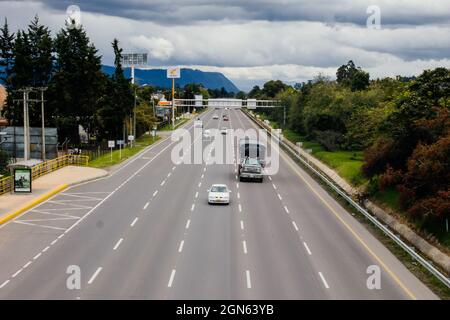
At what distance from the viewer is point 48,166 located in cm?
5616

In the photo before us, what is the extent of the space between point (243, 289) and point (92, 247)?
30.0 feet

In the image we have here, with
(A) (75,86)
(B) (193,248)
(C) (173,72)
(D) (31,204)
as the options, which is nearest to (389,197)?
(B) (193,248)

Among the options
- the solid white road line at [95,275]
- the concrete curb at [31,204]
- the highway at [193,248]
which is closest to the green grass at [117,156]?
the concrete curb at [31,204]

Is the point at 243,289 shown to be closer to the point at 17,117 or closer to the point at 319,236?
the point at 319,236

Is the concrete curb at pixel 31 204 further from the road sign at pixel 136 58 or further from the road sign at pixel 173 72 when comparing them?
the road sign at pixel 173 72

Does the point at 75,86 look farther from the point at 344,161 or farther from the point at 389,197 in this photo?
the point at 389,197

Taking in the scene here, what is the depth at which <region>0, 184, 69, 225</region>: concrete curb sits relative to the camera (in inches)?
1427

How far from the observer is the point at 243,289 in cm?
2302

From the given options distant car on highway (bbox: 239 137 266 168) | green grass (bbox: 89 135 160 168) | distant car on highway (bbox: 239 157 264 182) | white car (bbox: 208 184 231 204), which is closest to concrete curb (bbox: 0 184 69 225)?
white car (bbox: 208 184 231 204)

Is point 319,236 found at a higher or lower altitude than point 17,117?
lower

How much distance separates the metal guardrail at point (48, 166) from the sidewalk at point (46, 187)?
58 centimetres

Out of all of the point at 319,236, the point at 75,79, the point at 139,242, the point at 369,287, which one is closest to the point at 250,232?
the point at 319,236

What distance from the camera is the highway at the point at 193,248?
2322cm
